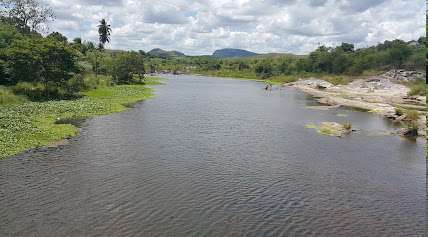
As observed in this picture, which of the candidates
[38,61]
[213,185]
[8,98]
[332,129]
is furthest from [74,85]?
[213,185]

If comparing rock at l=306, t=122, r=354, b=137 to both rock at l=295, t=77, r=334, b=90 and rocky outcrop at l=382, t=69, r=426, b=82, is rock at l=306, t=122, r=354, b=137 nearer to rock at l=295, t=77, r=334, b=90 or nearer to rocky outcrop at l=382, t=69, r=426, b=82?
rocky outcrop at l=382, t=69, r=426, b=82

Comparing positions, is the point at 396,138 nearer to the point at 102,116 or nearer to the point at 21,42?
the point at 102,116

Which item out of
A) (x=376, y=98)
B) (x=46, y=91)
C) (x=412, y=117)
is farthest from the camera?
(x=376, y=98)

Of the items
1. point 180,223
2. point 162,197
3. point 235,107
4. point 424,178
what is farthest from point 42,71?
point 424,178

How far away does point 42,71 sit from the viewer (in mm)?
78062

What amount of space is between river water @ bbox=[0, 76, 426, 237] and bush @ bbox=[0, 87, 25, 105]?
20007mm

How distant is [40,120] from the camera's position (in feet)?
178

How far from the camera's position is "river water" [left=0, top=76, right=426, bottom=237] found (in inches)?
967

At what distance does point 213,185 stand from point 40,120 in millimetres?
32586

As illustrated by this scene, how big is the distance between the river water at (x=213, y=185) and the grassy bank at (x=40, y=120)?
2642mm

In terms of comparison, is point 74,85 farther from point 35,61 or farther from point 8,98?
point 8,98

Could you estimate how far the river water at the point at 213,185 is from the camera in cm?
2456

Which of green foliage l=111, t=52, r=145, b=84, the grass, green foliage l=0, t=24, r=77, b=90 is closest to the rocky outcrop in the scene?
green foliage l=111, t=52, r=145, b=84

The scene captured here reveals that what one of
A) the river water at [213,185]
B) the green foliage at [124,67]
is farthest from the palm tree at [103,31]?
the river water at [213,185]
